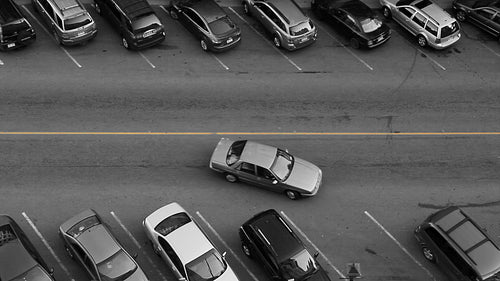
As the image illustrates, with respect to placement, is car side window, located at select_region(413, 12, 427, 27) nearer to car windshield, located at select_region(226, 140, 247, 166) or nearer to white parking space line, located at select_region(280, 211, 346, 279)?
car windshield, located at select_region(226, 140, 247, 166)

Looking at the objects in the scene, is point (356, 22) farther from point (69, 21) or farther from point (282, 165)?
point (69, 21)

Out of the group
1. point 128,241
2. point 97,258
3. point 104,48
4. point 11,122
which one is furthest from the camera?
point 104,48

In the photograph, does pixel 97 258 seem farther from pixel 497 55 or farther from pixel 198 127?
pixel 497 55

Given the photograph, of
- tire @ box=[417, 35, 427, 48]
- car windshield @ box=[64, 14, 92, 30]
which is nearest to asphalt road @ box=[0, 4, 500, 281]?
tire @ box=[417, 35, 427, 48]

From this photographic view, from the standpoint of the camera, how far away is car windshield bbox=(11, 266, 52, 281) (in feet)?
61.7

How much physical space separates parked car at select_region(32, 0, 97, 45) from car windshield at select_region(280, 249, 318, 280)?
14714mm

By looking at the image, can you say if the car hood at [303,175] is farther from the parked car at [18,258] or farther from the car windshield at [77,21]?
the car windshield at [77,21]

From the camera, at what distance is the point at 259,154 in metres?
23.2

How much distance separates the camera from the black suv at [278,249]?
2022cm

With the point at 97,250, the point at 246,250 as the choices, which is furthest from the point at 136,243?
the point at 246,250

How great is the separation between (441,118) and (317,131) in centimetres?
571

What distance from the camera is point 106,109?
84.0 ft

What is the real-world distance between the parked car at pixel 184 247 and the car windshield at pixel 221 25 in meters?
10.1

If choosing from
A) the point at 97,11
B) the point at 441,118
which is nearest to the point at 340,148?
the point at 441,118
